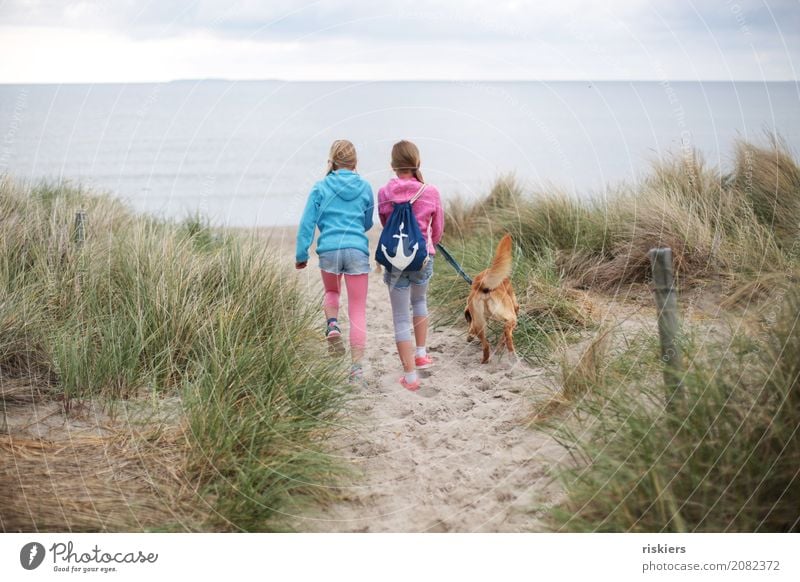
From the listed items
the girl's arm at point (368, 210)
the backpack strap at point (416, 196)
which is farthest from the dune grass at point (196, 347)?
the backpack strap at point (416, 196)

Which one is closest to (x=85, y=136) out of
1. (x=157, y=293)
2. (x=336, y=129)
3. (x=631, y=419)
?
(x=336, y=129)

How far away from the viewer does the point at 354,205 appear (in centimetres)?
587

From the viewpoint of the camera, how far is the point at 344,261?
584 centimetres

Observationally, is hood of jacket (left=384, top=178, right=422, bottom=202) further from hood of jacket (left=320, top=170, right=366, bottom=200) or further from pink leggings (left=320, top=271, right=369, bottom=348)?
pink leggings (left=320, top=271, right=369, bottom=348)

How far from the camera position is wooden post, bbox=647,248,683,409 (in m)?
3.95

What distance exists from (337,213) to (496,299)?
139 cm

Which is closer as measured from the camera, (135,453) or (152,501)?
(152,501)

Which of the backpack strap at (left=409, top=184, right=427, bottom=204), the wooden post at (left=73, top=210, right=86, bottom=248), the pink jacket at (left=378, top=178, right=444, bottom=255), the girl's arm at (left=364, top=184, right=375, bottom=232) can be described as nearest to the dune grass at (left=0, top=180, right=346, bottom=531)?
the wooden post at (left=73, top=210, right=86, bottom=248)

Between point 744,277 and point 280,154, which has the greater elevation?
point 280,154

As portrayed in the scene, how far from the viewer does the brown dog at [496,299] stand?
5703 mm

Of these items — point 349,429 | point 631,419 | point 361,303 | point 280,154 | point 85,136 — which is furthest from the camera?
point 85,136

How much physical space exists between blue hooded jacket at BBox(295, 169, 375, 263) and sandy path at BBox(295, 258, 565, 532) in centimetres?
113
